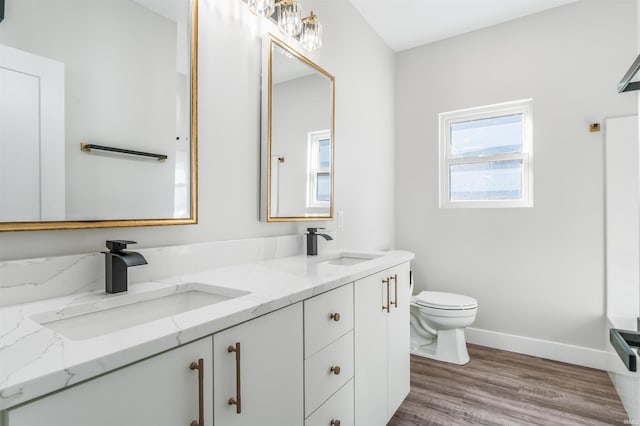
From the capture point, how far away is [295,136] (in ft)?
6.31

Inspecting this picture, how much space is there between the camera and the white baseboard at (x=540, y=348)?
247cm


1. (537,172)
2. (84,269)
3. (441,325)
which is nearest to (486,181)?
(537,172)

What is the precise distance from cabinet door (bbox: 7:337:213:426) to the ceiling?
2.63 meters

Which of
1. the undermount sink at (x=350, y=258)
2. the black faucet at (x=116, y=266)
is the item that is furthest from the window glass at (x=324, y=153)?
the black faucet at (x=116, y=266)

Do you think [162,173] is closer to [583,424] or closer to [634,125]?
[583,424]

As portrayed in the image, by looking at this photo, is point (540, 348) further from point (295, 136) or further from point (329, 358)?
point (295, 136)

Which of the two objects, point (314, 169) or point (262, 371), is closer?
point (262, 371)

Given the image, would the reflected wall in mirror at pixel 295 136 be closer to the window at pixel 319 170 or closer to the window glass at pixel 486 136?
the window at pixel 319 170

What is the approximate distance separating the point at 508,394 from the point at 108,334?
2.30 metres

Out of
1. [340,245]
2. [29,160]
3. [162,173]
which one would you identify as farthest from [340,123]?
[29,160]

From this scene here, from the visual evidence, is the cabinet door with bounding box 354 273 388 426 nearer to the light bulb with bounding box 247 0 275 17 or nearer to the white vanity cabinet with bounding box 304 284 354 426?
the white vanity cabinet with bounding box 304 284 354 426

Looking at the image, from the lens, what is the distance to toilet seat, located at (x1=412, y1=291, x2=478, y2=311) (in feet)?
8.06

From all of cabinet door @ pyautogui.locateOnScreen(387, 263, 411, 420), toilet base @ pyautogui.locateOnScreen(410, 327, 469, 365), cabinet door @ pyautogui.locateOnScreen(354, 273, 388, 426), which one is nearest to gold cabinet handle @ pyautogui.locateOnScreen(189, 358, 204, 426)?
cabinet door @ pyautogui.locateOnScreen(354, 273, 388, 426)

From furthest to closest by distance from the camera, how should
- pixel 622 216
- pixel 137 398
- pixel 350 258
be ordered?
pixel 622 216 < pixel 350 258 < pixel 137 398
